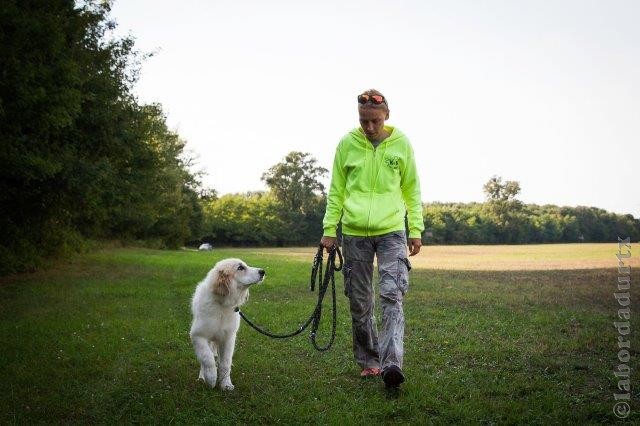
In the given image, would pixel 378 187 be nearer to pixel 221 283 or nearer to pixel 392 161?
pixel 392 161

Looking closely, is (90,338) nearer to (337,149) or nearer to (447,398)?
(337,149)

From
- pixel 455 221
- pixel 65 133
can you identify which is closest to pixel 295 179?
pixel 455 221

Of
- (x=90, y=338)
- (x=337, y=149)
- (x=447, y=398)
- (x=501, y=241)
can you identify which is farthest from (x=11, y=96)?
(x=501, y=241)

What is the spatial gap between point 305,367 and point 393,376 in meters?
1.70

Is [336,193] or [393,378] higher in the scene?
[336,193]

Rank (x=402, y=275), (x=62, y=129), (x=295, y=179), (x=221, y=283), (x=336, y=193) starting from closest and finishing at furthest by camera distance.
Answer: (x=402, y=275), (x=221, y=283), (x=336, y=193), (x=62, y=129), (x=295, y=179)

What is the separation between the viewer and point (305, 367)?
644cm

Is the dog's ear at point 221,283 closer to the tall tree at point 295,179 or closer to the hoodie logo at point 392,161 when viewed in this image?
the hoodie logo at point 392,161

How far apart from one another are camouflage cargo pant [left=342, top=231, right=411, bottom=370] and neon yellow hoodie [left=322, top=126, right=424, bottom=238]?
15 cm

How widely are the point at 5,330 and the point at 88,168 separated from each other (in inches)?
336

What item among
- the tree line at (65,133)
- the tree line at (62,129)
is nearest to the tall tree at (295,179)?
the tree line at (65,133)

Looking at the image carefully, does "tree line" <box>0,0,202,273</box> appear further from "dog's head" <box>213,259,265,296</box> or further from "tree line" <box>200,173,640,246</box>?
"tree line" <box>200,173,640,246</box>

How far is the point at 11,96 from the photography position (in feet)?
41.0

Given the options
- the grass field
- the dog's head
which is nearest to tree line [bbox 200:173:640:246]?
the grass field
